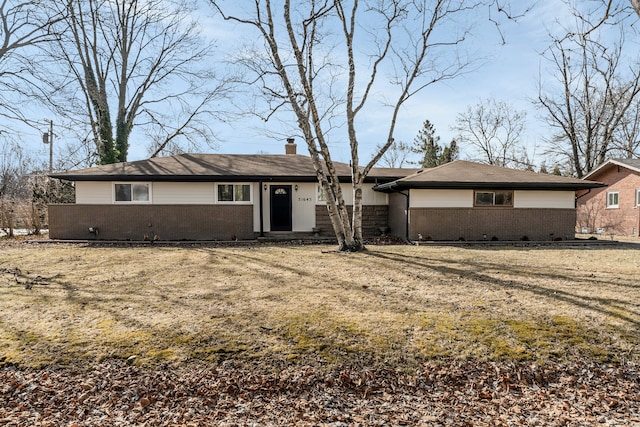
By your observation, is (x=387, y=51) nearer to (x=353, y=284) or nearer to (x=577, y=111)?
(x=353, y=284)

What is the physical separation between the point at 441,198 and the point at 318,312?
31.3 feet

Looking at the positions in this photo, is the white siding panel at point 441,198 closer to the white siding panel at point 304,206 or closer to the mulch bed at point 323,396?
the white siding panel at point 304,206

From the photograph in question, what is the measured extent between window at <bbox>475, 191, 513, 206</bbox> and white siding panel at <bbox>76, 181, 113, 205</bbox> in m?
13.0

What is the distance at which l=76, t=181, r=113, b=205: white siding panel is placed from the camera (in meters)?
13.6

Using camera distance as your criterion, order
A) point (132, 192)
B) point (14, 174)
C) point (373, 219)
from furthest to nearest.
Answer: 1. point (14, 174)
2. point (373, 219)
3. point (132, 192)

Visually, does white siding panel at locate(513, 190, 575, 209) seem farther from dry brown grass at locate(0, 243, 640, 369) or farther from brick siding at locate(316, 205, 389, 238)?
dry brown grass at locate(0, 243, 640, 369)

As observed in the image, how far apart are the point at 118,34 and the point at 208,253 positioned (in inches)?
701

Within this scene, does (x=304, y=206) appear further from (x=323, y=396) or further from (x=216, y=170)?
(x=323, y=396)

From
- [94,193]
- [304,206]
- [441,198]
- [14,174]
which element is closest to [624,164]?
[441,198]

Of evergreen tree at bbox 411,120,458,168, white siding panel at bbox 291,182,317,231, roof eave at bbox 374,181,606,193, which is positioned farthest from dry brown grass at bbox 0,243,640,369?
evergreen tree at bbox 411,120,458,168

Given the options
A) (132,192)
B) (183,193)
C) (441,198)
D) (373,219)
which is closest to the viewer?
(441,198)

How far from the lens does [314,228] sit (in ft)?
48.2

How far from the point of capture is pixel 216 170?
46.5 feet

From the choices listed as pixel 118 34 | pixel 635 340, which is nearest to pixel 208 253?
pixel 635 340
